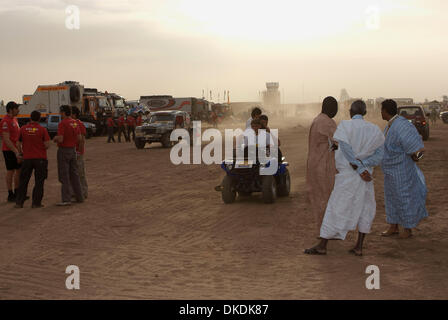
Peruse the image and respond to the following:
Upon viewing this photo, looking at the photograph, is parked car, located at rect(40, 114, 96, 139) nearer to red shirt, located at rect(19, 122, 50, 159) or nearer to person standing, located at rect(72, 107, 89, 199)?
person standing, located at rect(72, 107, 89, 199)

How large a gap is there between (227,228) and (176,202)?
2.87 meters

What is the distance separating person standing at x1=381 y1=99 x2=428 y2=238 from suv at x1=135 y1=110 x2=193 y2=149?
64.5 ft

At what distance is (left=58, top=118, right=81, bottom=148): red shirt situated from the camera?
1058 cm

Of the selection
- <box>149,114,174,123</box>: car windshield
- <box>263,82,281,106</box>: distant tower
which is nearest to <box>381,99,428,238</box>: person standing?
<box>149,114,174,123</box>: car windshield

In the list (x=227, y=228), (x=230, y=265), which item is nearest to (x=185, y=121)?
(x=227, y=228)

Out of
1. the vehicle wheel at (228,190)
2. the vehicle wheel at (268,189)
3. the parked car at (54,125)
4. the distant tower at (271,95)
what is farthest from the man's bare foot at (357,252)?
the distant tower at (271,95)

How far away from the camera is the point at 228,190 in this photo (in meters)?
10.5

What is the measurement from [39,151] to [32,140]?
0.25 m

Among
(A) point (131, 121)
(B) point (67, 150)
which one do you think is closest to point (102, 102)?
(A) point (131, 121)

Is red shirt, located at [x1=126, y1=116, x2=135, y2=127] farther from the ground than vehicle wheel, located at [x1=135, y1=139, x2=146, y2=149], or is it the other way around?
red shirt, located at [x1=126, y1=116, x2=135, y2=127]

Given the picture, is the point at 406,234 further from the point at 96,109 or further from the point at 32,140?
the point at 96,109

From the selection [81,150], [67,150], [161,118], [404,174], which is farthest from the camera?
[161,118]
